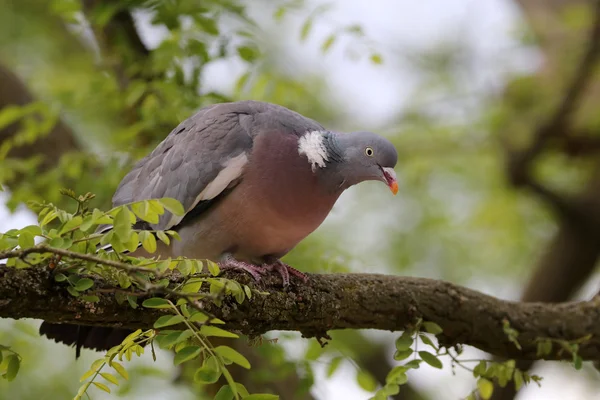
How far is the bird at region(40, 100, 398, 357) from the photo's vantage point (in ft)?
8.93

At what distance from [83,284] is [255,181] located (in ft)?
3.18

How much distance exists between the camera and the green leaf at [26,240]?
1.74 metres

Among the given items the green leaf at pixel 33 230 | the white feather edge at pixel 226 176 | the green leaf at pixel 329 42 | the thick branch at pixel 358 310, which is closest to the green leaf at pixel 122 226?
the green leaf at pixel 33 230

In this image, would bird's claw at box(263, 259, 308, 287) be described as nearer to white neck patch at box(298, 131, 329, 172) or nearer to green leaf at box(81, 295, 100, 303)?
white neck patch at box(298, 131, 329, 172)

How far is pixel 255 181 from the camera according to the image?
2.74m

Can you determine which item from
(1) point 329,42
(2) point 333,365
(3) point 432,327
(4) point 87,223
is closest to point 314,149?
(1) point 329,42

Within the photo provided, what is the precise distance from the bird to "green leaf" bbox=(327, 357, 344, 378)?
65 centimetres

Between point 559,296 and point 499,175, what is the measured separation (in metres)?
1.45

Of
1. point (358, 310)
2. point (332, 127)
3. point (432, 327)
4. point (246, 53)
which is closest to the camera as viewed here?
point (358, 310)

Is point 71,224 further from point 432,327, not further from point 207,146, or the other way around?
point 432,327

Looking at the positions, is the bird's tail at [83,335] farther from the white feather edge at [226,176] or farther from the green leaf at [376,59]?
the green leaf at [376,59]

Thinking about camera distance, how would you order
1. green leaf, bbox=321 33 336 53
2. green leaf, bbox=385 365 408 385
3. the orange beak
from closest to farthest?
green leaf, bbox=385 365 408 385 < the orange beak < green leaf, bbox=321 33 336 53

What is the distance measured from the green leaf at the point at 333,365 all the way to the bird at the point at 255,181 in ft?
2.14

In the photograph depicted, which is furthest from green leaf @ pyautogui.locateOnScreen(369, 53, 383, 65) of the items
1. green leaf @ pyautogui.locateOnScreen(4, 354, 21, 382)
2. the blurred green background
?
green leaf @ pyautogui.locateOnScreen(4, 354, 21, 382)
